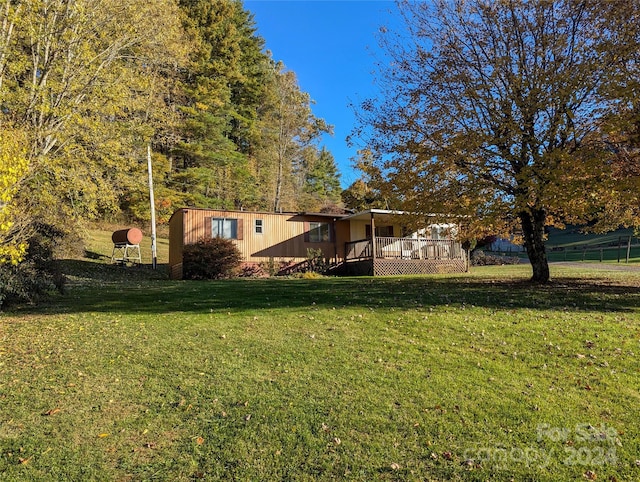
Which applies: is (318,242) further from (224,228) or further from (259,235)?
(224,228)

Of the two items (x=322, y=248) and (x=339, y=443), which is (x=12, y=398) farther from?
(x=322, y=248)

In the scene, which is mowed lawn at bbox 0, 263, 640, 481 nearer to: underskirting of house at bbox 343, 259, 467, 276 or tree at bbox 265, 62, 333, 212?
underskirting of house at bbox 343, 259, 467, 276

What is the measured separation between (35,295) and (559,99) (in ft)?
42.5

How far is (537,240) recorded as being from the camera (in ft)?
38.2

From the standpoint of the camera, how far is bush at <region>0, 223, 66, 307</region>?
775 cm

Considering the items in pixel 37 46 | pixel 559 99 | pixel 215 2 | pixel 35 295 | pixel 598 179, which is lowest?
pixel 35 295

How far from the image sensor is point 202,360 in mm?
5242

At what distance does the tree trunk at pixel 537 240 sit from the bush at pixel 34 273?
1250 cm

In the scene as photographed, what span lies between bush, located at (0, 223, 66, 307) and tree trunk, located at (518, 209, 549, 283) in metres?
12.5

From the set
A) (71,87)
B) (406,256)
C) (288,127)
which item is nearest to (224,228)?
(406,256)

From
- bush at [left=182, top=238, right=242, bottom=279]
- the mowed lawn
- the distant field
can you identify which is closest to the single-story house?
bush at [left=182, top=238, right=242, bottom=279]

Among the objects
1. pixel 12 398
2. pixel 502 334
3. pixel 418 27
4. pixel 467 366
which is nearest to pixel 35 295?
pixel 12 398

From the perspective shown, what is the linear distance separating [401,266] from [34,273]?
15.4 m

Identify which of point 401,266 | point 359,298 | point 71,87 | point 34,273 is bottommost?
point 359,298
